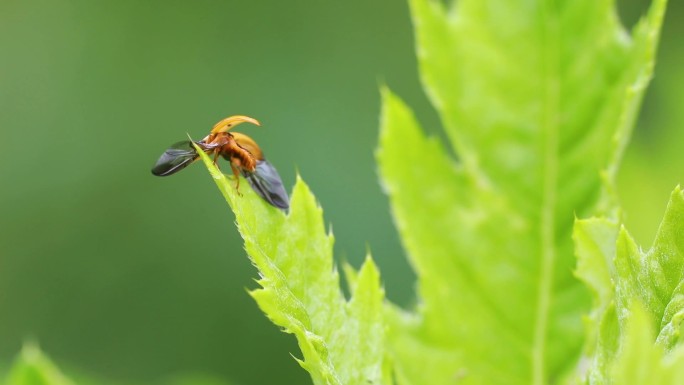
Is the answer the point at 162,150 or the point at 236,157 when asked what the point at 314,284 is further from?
the point at 162,150

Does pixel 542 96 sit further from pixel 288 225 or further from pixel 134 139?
pixel 134 139

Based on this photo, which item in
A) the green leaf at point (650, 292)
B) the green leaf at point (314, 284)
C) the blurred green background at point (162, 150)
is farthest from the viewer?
the blurred green background at point (162, 150)

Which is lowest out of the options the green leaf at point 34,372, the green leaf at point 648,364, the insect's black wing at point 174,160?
the green leaf at point 648,364

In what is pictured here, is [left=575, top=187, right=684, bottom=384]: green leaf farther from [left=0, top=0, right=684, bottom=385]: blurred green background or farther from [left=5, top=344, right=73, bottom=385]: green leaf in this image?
[left=0, top=0, right=684, bottom=385]: blurred green background

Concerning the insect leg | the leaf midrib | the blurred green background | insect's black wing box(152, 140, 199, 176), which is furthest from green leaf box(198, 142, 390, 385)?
the blurred green background

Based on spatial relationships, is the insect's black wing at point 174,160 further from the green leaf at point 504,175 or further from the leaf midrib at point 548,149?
the leaf midrib at point 548,149

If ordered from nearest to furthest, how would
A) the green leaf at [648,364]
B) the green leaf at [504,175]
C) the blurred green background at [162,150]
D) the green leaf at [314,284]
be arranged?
the green leaf at [648,364]
the green leaf at [314,284]
the green leaf at [504,175]
the blurred green background at [162,150]

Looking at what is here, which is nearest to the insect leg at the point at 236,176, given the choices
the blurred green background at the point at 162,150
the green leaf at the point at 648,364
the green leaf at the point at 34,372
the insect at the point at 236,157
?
the insect at the point at 236,157

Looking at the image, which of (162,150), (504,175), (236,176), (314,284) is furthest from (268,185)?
(162,150)
